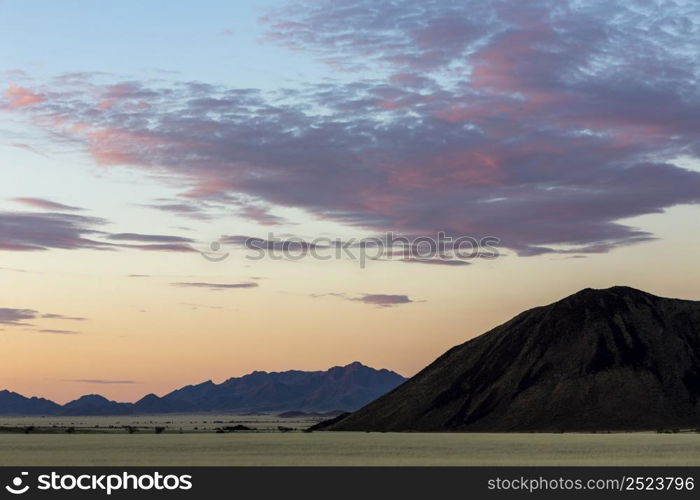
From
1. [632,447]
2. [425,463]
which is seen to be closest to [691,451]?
[632,447]

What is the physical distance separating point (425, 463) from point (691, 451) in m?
53.6

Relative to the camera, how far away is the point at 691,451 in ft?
531
